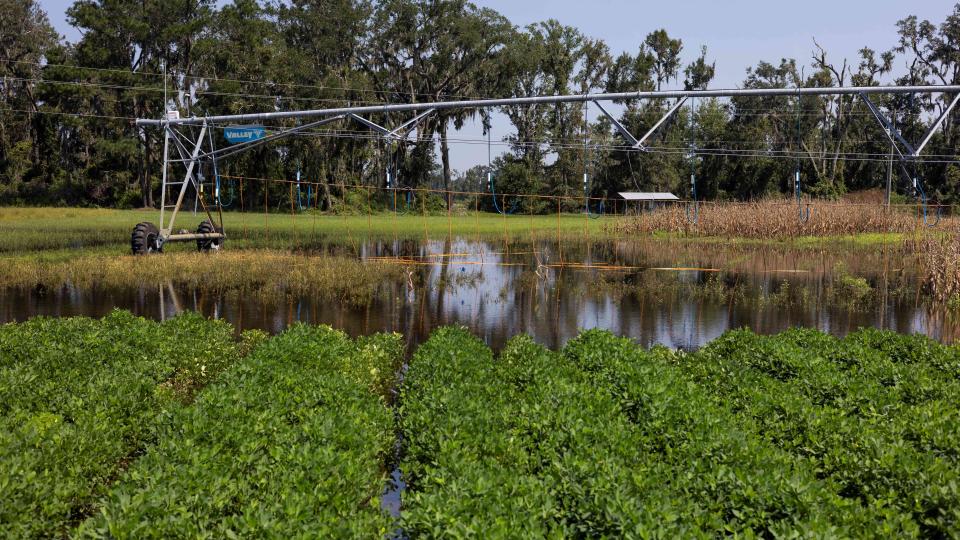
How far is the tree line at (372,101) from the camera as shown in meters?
64.5

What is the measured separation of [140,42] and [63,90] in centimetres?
759

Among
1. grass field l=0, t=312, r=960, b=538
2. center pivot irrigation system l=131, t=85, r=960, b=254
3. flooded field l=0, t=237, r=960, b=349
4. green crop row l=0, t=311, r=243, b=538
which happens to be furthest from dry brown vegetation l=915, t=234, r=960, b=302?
green crop row l=0, t=311, r=243, b=538

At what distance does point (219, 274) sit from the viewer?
24.9m

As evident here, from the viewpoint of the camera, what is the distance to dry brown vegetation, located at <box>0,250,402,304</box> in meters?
23.1

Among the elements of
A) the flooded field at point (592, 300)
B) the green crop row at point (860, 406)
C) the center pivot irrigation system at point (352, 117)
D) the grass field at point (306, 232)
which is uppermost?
the center pivot irrigation system at point (352, 117)

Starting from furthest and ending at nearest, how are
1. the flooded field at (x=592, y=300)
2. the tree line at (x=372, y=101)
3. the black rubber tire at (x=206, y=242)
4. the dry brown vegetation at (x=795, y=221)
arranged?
the tree line at (x=372, y=101), the dry brown vegetation at (x=795, y=221), the black rubber tire at (x=206, y=242), the flooded field at (x=592, y=300)

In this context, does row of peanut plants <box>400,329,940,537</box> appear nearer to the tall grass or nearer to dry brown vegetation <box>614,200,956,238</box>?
the tall grass

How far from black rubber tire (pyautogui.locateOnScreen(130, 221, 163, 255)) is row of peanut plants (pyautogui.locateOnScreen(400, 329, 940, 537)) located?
21095 millimetres

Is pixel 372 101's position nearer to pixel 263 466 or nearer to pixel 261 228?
pixel 261 228

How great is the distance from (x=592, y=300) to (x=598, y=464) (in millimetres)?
15236

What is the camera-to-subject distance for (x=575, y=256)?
1371 inches

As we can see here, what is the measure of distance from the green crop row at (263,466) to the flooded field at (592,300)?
6.00 meters

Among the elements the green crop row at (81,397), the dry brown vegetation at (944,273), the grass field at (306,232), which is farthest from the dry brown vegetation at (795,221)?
the green crop row at (81,397)

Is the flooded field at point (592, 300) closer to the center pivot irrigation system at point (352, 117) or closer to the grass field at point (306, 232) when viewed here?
the center pivot irrigation system at point (352, 117)
